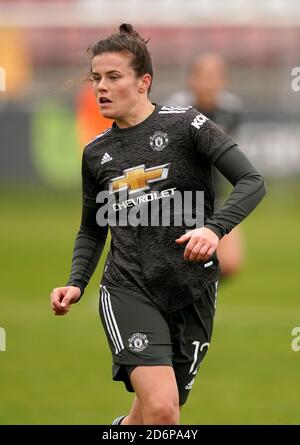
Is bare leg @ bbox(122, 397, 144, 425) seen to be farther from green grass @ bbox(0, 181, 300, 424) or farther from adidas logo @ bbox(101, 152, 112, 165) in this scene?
green grass @ bbox(0, 181, 300, 424)

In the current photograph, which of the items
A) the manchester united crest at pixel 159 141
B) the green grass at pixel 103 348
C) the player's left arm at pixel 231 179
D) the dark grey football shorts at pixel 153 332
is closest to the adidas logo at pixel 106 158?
the manchester united crest at pixel 159 141

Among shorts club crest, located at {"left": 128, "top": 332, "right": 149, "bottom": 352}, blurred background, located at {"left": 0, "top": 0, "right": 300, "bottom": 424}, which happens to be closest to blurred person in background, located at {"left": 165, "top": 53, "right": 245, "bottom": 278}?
blurred background, located at {"left": 0, "top": 0, "right": 300, "bottom": 424}

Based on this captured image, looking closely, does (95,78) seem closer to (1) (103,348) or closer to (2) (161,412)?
(2) (161,412)

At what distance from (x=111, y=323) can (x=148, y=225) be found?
51 centimetres

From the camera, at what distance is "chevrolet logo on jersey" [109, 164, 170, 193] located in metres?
5.24

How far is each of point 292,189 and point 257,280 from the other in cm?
799

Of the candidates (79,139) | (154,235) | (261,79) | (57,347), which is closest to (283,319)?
(57,347)

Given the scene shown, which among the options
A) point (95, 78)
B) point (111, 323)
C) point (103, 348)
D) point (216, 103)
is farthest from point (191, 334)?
point (216, 103)

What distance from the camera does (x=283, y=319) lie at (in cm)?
1133

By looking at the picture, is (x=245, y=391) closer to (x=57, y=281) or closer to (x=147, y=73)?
(x=147, y=73)

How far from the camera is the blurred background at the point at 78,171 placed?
9.25m

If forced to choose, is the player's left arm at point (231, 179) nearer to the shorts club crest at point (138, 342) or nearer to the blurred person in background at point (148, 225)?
the blurred person in background at point (148, 225)

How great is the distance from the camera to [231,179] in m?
5.04

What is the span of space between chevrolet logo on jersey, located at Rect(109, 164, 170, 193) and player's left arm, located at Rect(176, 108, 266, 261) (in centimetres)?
23
